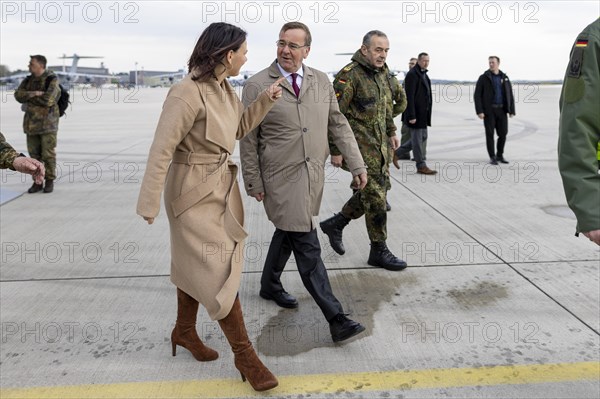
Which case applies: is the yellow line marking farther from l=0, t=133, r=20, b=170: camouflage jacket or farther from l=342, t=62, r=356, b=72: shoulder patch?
l=342, t=62, r=356, b=72: shoulder patch

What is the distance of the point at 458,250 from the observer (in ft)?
16.6

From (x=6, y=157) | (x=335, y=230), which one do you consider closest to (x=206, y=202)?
(x=6, y=157)

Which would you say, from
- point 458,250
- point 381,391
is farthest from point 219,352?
point 458,250

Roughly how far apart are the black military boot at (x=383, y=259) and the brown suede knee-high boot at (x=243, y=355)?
188cm

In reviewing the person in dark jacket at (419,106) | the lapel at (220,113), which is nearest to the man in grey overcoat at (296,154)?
the lapel at (220,113)

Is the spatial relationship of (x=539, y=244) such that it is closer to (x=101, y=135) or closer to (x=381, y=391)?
(x=381, y=391)

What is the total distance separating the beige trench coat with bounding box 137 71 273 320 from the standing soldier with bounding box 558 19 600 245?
150 cm

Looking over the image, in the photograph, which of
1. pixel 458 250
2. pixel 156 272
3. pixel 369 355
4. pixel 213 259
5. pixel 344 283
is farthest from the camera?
pixel 458 250

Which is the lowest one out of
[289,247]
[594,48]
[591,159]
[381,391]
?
[381,391]

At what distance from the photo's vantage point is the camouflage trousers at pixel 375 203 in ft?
14.6

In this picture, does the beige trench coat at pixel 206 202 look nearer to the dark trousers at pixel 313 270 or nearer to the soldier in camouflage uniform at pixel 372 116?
the dark trousers at pixel 313 270

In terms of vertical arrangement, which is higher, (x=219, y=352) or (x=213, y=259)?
(x=213, y=259)

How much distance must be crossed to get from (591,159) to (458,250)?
320cm

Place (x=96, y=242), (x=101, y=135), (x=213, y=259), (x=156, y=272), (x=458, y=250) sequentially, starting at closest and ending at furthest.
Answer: (x=213, y=259) < (x=156, y=272) < (x=458, y=250) < (x=96, y=242) < (x=101, y=135)
